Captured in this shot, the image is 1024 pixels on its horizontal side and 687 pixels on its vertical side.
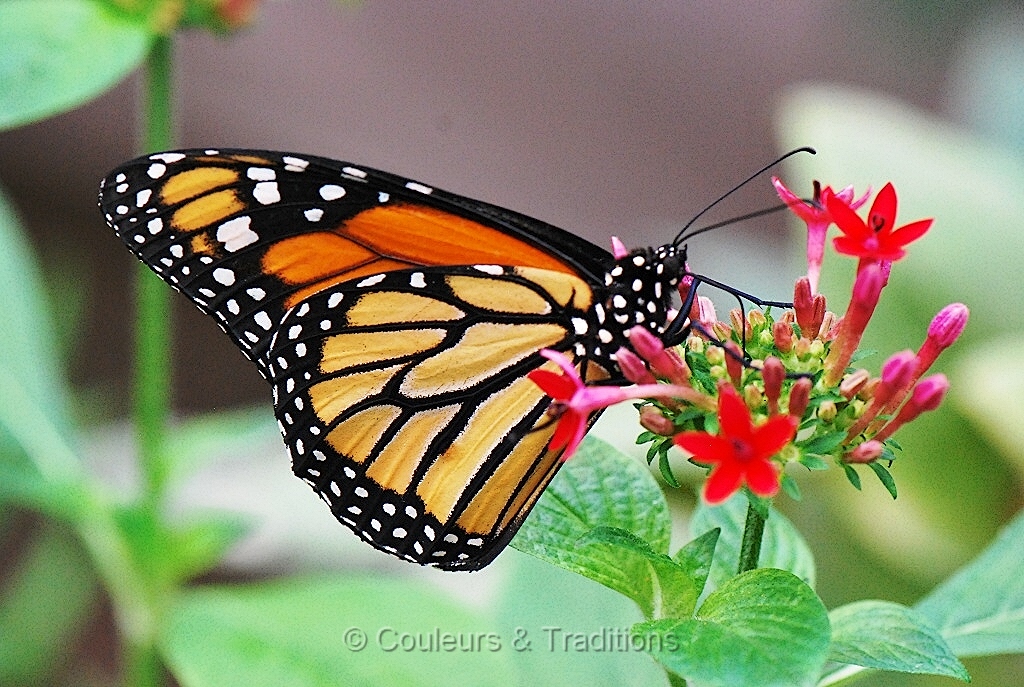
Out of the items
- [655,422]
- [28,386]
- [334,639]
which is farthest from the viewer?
[28,386]

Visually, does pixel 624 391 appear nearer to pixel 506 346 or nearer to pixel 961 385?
pixel 506 346

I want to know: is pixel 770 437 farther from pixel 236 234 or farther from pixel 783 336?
pixel 236 234

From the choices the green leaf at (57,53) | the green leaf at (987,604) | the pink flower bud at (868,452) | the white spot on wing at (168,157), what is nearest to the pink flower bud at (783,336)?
the pink flower bud at (868,452)

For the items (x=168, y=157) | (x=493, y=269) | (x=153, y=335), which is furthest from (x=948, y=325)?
(x=153, y=335)

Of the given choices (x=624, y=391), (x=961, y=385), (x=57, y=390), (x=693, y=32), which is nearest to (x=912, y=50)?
(x=693, y=32)

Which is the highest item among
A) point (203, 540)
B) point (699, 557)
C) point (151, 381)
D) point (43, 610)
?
point (699, 557)

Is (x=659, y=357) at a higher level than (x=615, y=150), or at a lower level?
higher

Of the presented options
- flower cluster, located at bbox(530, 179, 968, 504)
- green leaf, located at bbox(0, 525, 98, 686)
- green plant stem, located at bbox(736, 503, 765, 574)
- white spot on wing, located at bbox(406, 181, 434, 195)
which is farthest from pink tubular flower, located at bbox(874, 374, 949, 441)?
green leaf, located at bbox(0, 525, 98, 686)

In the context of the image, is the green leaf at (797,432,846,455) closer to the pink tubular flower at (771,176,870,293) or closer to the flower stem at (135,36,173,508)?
the pink tubular flower at (771,176,870,293)
